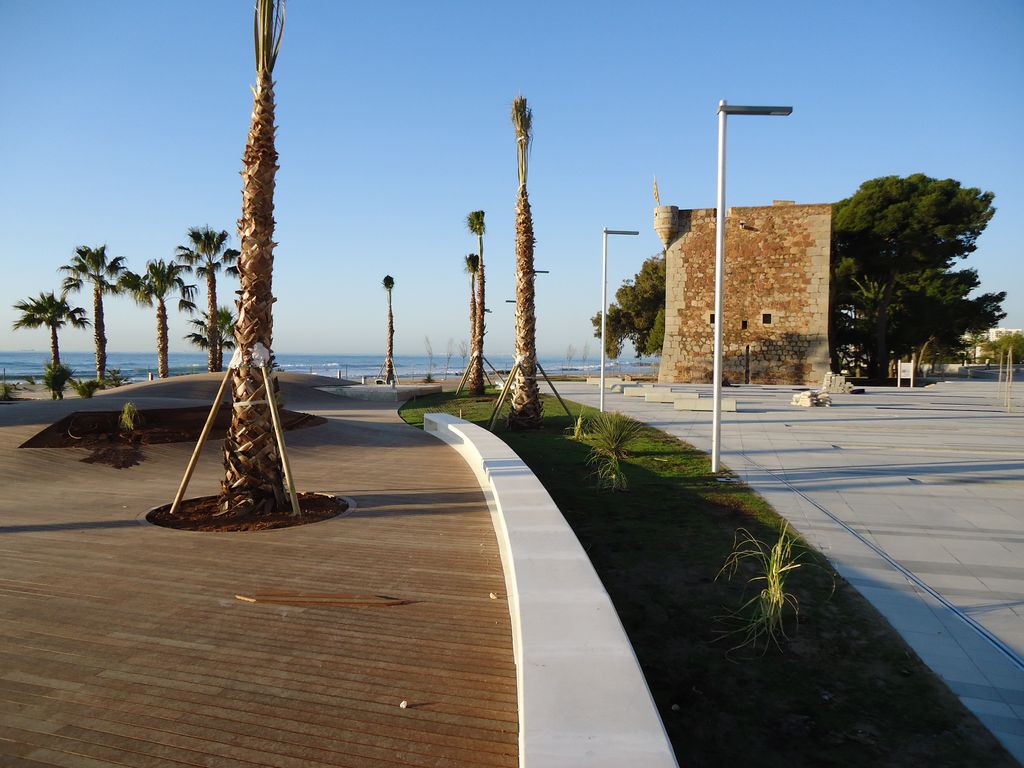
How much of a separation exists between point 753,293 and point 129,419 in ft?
105

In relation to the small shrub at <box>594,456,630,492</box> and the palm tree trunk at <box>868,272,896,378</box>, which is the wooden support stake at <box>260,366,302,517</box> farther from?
the palm tree trunk at <box>868,272,896,378</box>

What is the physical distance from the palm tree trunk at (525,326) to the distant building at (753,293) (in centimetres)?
2290

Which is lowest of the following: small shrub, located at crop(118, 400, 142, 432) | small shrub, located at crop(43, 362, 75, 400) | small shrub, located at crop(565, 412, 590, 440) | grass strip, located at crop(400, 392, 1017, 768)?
grass strip, located at crop(400, 392, 1017, 768)

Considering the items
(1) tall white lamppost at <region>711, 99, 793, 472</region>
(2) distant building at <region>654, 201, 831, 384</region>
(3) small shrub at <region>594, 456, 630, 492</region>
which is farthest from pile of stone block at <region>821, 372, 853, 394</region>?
(3) small shrub at <region>594, 456, 630, 492</region>

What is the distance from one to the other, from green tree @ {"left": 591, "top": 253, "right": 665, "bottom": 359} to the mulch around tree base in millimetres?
39977

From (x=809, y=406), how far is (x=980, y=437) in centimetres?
667

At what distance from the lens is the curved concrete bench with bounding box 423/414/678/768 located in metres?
2.20

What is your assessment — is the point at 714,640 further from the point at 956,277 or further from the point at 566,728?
the point at 956,277

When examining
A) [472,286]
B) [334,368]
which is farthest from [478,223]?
[334,368]

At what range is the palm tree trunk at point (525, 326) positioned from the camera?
14.5 m

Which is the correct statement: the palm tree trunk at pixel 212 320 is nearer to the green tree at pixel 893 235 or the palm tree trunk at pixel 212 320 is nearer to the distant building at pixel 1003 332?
the green tree at pixel 893 235

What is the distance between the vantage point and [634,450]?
37.9 feet

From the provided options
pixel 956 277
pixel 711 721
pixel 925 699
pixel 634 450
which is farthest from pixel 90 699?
pixel 956 277

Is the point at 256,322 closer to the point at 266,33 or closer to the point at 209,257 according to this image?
the point at 266,33
